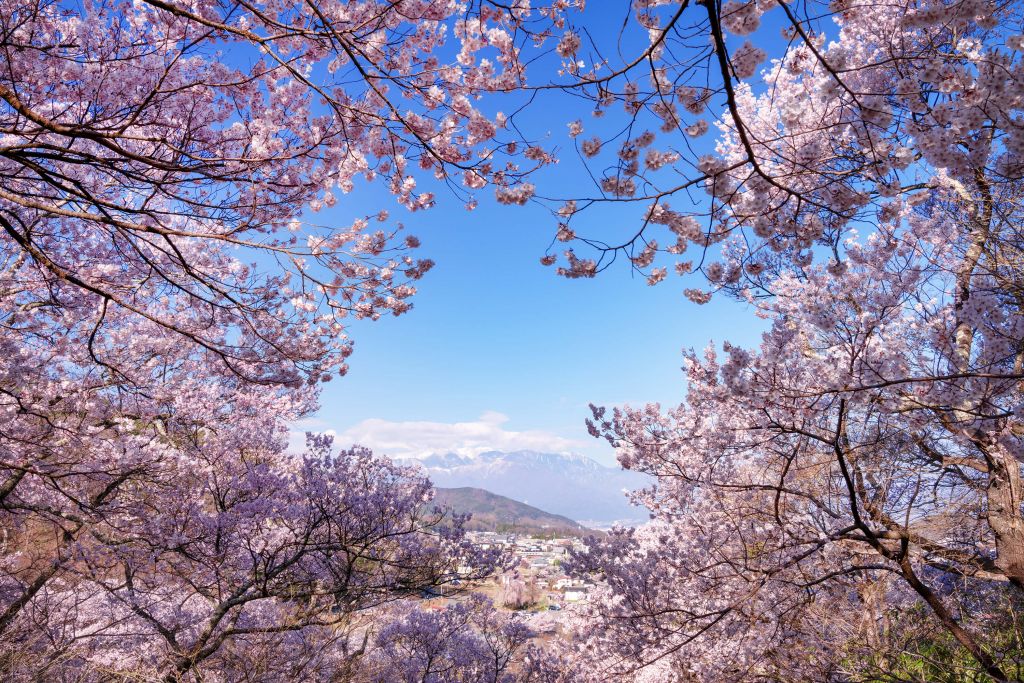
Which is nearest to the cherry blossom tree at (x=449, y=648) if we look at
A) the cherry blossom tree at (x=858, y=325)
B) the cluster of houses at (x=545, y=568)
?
the cluster of houses at (x=545, y=568)

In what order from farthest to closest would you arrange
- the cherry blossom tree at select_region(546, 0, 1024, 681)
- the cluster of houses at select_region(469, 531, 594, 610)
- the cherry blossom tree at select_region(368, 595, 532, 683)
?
the cherry blossom tree at select_region(368, 595, 532, 683) → the cluster of houses at select_region(469, 531, 594, 610) → the cherry blossom tree at select_region(546, 0, 1024, 681)

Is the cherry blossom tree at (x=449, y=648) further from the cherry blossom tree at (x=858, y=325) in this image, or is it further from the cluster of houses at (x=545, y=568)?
the cherry blossom tree at (x=858, y=325)

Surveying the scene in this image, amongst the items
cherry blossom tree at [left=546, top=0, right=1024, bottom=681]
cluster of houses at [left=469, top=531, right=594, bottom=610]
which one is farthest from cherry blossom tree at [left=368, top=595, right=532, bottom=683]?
cherry blossom tree at [left=546, top=0, right=1024, bottom=681]

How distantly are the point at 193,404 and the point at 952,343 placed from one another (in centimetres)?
989

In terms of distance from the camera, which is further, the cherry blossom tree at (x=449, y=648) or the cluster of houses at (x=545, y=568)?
the cherry blossom tree at (x=449, y=648)

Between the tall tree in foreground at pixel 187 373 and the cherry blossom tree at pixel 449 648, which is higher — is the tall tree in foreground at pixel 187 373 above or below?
above

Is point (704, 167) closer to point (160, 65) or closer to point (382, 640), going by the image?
point (160, 65)

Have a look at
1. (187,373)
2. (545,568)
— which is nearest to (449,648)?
(187,373)

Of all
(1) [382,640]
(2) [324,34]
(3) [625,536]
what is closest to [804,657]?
(3) [625,536]

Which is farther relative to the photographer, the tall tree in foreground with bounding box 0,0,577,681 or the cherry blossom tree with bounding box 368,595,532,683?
the cherry blossom tree with bounding box 368,595,532,683

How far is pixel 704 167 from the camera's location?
274 centimetres

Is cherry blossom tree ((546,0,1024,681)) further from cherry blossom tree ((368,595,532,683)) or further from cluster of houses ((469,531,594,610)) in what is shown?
cherry blossom tree ((368,595,532,683))

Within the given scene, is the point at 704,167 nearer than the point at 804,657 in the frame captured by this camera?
Yes

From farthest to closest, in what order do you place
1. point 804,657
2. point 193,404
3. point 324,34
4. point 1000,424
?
point 193,404 → point 804,657 → point 1000,424 → point 324,34
